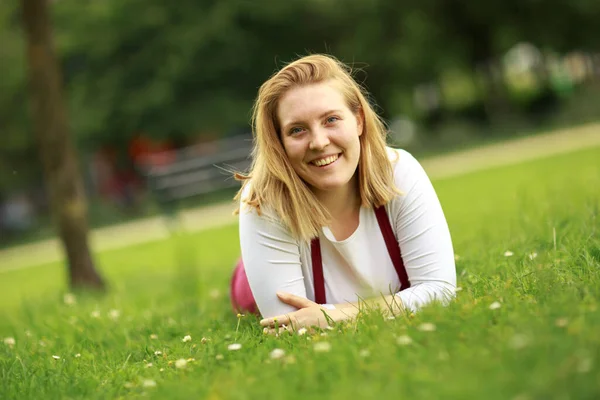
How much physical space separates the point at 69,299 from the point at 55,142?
7.56ft

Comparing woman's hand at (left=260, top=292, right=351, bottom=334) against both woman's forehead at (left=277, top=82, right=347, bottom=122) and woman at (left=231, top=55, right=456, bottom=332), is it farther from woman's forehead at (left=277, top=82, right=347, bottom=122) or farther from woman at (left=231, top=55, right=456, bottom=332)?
woman's forehead at (left=277, top=82, right=347, bottom=122)

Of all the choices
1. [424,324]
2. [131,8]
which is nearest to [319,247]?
[424,324]

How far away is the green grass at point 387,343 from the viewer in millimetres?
2348

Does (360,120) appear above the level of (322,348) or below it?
above

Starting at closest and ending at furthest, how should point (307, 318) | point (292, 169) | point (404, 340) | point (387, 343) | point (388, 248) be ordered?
point (404, 340) → point (387, 343) → point (307, 318) → point (292, 169) → point (388, 248)

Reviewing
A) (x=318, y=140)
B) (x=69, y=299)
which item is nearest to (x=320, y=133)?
(x=318, y=140)

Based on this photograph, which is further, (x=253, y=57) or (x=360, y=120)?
(x=253, y=57)

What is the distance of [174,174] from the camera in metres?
20.3

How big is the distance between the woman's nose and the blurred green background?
19338 mm

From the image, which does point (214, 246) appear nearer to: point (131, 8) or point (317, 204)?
point (317, 204)

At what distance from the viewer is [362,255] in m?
3.96

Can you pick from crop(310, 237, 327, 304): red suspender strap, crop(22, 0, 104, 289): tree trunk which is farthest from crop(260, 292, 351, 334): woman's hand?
crop(22, 0, 104, 289): tree trunk

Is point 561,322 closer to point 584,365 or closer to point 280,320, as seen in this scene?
point 584,365

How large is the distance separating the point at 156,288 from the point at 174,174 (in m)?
12.3
